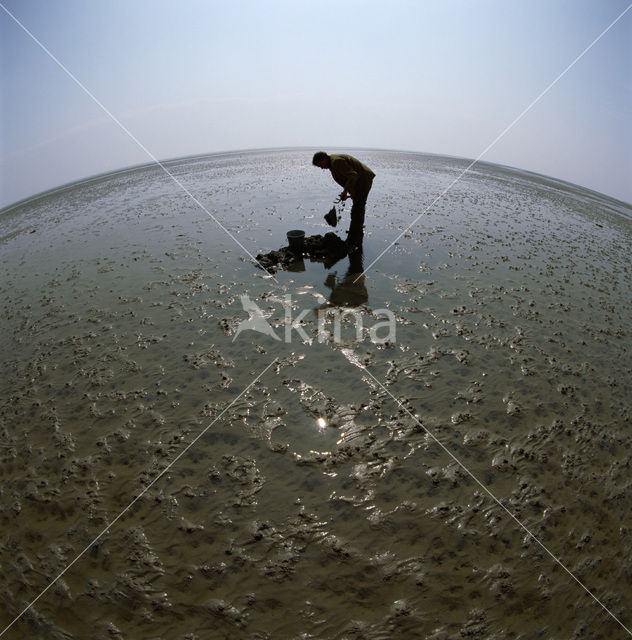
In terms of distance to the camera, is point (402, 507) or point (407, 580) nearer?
point (407, 580)

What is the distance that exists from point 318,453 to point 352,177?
7188 mm

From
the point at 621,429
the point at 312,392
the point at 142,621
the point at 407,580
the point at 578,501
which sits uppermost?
the point at 621,429

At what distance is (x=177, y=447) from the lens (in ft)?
14.5

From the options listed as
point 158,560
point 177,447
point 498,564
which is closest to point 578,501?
point 498,564

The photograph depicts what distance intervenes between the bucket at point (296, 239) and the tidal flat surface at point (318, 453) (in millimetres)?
864

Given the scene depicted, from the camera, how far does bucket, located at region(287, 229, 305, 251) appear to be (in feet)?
30.9

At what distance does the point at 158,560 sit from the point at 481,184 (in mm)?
25282

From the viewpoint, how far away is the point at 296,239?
30.9 feet

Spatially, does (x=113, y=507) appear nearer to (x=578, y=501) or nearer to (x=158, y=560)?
(x=158, y=560)
